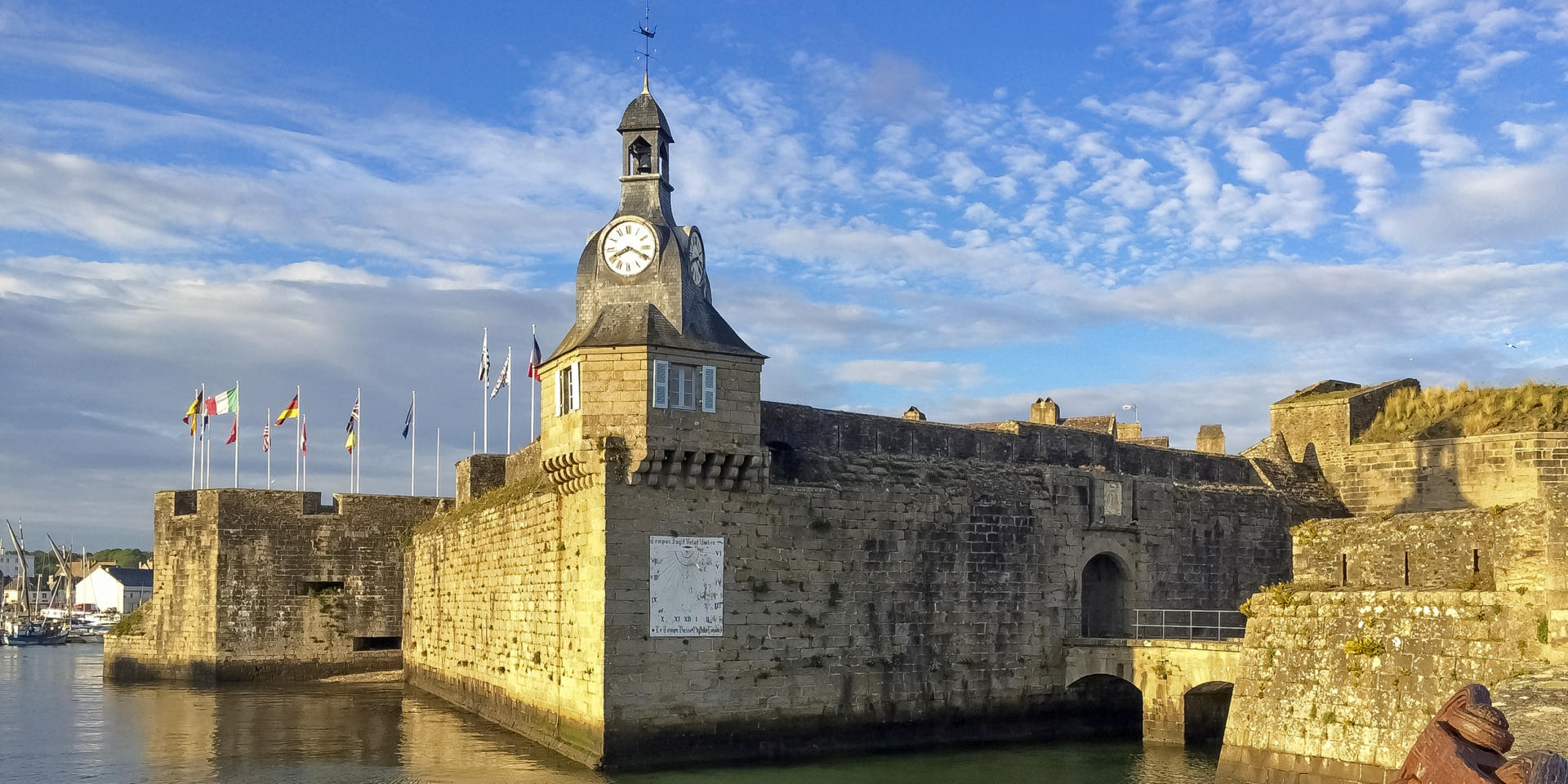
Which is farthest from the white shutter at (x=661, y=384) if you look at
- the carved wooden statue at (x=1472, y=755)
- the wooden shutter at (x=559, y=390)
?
the carved wooden statue at (x=1472, y=755)

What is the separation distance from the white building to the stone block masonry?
58.7 meters

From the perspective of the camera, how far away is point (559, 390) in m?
21.9

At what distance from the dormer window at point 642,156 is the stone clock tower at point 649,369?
0.19ft

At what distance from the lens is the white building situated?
90.8m

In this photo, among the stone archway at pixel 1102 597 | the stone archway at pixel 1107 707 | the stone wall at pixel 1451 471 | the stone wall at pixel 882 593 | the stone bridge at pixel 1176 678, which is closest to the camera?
the stone wall at pixel 882 593

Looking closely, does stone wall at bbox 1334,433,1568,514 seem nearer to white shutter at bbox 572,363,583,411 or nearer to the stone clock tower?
the stone clock tower

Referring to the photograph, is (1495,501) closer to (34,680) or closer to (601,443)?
(601,443)

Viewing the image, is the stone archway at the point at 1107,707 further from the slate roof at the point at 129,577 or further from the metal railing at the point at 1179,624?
the slate roof at the point at 129,577

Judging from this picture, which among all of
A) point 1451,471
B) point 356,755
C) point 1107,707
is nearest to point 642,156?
point 356,755

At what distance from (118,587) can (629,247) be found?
3314 inches

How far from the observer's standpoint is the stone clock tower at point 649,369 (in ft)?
67.6

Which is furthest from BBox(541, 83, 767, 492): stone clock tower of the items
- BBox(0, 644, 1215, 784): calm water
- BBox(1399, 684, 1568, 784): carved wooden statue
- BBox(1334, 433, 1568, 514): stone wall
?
BBox(1334, 433, 1568, 514): stone wall

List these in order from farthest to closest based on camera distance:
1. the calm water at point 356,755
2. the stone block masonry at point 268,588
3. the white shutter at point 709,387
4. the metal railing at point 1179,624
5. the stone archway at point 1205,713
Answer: the stone block masonry at point 268,588, the metal railing at point 1179,624, the stone archway at point 1205,713, the white shutter at point 709,387, the calm water at point 356,755

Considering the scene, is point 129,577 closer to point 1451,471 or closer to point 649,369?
point 649,369
